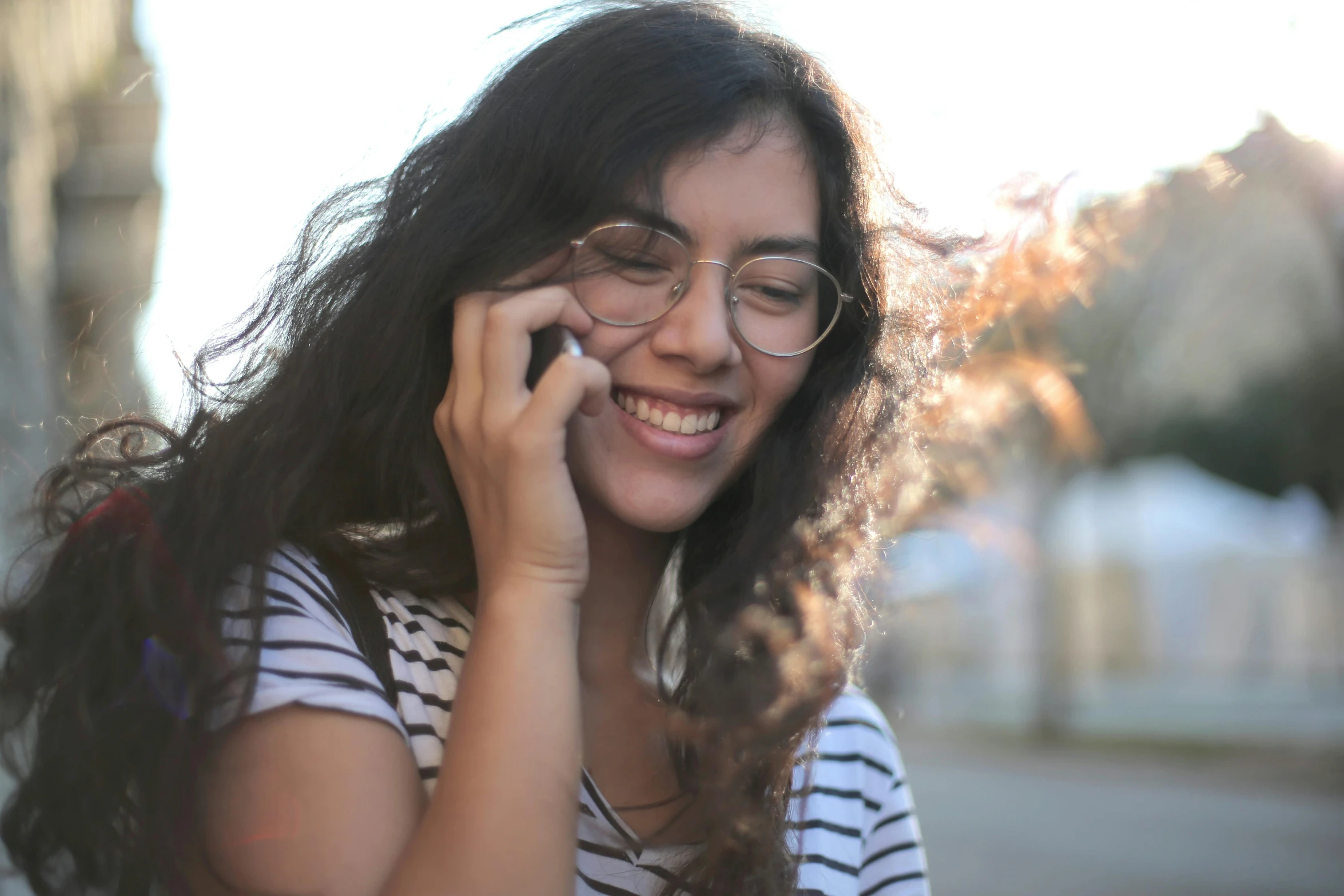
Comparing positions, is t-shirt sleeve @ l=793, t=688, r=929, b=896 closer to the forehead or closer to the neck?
the neck

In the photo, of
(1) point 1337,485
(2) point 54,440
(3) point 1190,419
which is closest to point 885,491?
(2) point 54,440

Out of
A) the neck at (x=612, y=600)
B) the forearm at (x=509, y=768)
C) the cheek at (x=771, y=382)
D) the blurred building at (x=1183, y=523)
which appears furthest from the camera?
the blurred building at (x=1183, y=523)

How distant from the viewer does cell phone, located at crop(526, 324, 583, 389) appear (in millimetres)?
1575

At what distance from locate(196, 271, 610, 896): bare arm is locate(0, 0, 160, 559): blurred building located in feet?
2.49

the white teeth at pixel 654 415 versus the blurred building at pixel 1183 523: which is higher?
the blurred building at pixel 1183 523

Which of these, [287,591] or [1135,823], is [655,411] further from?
[1135,823]

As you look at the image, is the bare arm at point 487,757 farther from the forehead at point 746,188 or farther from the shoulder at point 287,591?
the forehead at point 746,188

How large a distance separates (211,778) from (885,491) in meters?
1.19

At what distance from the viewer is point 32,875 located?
58.1 inches

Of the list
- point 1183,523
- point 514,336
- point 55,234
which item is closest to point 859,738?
point 514,336

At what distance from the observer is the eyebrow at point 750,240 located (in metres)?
1.60

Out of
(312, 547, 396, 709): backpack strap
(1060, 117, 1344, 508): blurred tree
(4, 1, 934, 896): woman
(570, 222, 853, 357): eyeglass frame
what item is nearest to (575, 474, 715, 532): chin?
(4, 1, 934, 896): woman

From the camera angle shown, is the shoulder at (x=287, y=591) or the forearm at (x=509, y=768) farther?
the shoulder at (x=287, y=591)

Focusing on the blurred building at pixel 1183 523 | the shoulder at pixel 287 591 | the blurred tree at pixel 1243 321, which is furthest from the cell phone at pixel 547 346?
the blurred tree at pixel 1243 321
